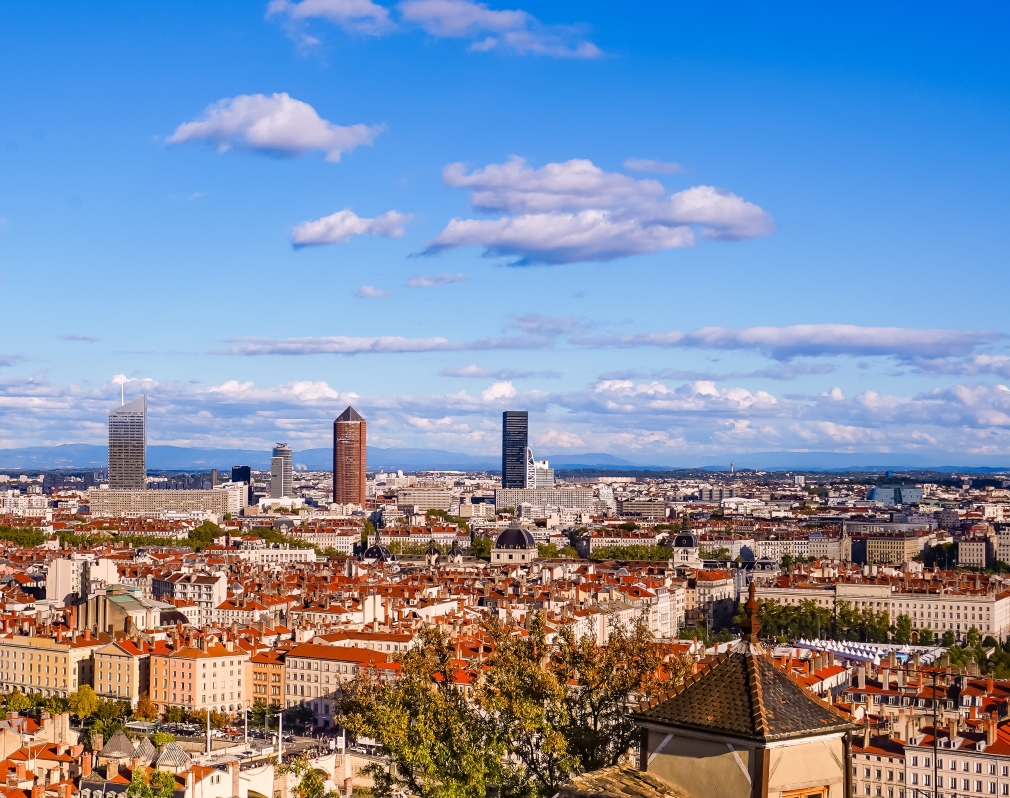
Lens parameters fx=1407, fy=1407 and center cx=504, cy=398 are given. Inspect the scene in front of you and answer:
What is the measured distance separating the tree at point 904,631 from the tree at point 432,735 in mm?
40531

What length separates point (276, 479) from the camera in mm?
183375

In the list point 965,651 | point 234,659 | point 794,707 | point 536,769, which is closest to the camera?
point 794,707

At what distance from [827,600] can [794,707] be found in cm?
5619

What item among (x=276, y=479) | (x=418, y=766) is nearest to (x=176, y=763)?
(x=418, y=766)

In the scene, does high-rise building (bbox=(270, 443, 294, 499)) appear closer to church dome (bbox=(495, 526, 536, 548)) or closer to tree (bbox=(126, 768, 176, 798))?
church dome (bbox=(495, 526, 536, 548))

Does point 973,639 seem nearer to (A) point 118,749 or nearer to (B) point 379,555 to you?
(A) point 118,749

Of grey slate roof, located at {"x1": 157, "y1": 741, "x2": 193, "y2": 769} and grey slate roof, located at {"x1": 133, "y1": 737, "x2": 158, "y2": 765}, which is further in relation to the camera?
grey slate roof, located at {"x1": 133, "y1": 737, "x2": 158, "y2": 765}

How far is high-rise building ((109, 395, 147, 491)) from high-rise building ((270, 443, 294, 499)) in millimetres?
21818

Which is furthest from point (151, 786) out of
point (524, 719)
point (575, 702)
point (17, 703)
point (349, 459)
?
point (349, 459)

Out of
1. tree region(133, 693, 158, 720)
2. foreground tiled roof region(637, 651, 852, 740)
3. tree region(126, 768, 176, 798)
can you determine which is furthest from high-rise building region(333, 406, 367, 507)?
foreground tiled roof region(637, 651, 852, 740)

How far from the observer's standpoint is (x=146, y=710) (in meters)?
36.7

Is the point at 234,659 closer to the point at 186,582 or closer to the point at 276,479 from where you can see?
the point at 186,582

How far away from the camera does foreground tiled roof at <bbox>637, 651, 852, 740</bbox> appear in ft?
20.4

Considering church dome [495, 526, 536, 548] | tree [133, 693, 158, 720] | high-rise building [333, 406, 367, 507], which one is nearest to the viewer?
tree [133, 693, 158, 720]
